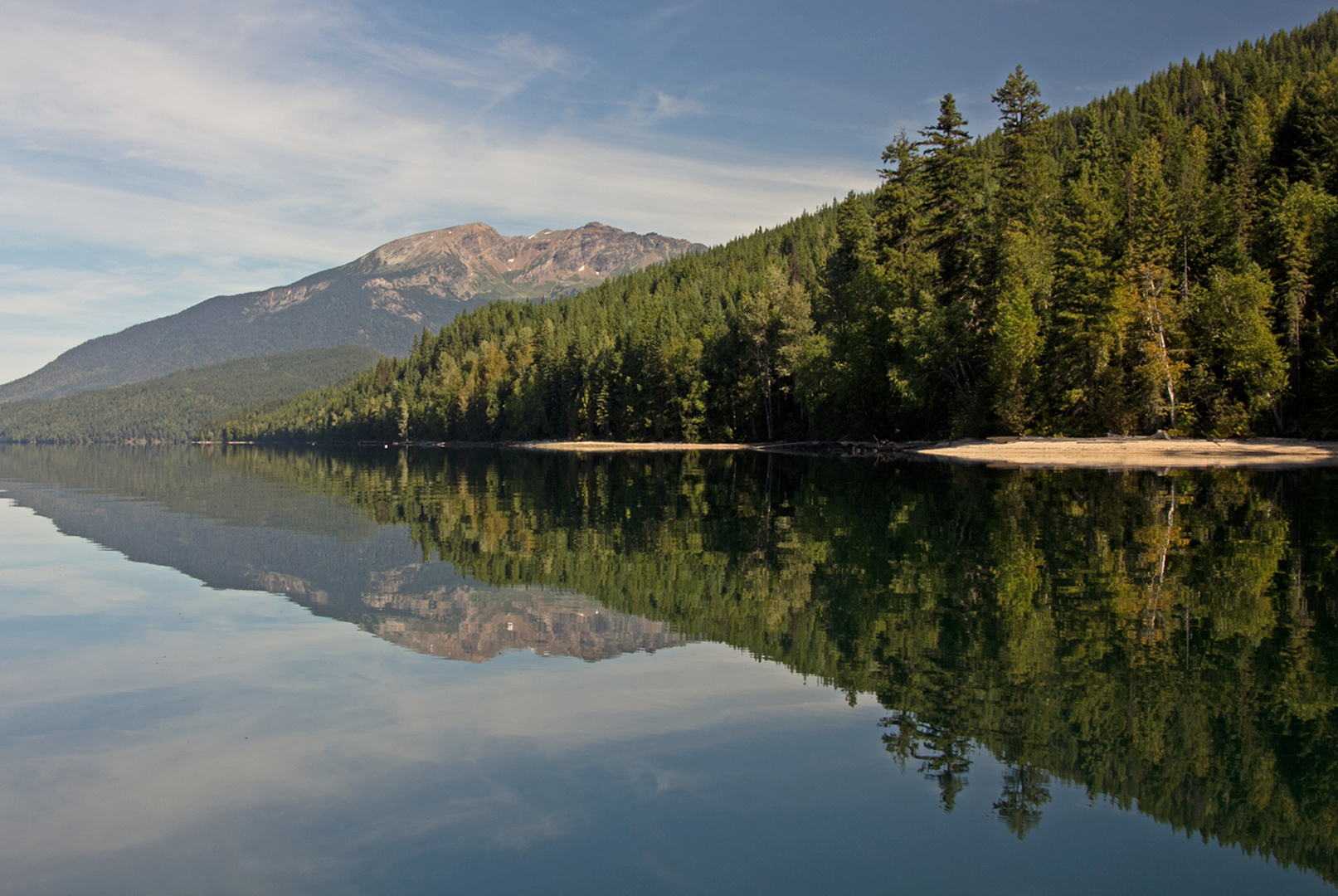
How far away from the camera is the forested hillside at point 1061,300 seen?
2370 inches

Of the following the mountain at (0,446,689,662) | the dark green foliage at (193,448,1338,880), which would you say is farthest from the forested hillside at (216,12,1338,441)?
the mountain at (0,446,689,662)

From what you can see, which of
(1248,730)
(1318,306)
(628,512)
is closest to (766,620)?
(1248,730)

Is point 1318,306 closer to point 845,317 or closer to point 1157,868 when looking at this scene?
point 845,317

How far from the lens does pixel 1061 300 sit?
212 ft

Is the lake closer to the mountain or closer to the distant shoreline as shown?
the mountain

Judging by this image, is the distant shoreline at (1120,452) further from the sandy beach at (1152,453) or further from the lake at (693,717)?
A: the lake at (693,717)

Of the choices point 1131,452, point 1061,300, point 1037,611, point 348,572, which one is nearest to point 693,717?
point 1037,611

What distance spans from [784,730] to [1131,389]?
6080 centimetres

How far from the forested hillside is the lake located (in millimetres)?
40722

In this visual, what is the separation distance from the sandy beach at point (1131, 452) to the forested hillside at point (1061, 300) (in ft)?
8.35

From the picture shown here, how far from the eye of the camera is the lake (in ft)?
24.3

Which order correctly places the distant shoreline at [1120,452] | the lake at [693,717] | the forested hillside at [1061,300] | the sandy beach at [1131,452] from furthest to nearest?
1. the forested hillside at [1061,300]
2. the sandy beach at [1131,452]
3. the distant shoreline at [1120,452]
4. the lake at [693,717]

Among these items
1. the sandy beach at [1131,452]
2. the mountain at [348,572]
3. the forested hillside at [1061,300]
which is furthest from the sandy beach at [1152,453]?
the mountain at [348,572]

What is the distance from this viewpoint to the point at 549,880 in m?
7.04
